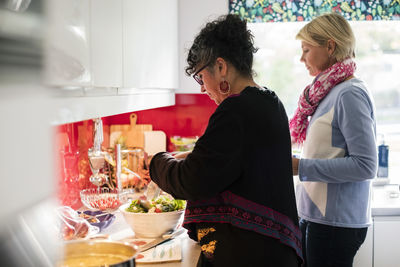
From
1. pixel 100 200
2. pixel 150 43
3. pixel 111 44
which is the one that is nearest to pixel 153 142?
pixel 100 200

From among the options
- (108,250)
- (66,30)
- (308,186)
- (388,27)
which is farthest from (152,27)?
(388,27)

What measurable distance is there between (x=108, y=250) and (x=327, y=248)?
1.11 meters

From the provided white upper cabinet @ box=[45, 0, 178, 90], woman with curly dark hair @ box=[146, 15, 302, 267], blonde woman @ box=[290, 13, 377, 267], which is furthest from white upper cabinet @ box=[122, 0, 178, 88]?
blonde woman @ box=[290, 13, 377, 267]

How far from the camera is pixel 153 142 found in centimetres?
309

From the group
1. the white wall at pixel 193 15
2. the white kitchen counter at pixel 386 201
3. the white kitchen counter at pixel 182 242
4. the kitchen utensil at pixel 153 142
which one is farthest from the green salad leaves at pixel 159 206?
the white wall at pixel 193 15

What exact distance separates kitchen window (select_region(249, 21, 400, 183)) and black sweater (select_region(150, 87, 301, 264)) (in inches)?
78.0

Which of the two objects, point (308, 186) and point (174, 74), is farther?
point (174, 74)

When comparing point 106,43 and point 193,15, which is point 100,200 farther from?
point 193,15

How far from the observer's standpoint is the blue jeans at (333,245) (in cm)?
181

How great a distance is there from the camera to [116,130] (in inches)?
120

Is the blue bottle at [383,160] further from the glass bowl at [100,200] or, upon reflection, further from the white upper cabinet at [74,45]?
the white upper cabinet at [74,45]

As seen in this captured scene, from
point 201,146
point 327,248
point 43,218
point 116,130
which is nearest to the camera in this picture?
point 43,218

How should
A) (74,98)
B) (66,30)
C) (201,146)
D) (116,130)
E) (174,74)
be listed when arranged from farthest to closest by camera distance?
1. (116,130)
2. (174,74)
3. (201,146)
4. (74,98)
5. (66,30)

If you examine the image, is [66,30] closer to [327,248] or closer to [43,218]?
[43,218]
